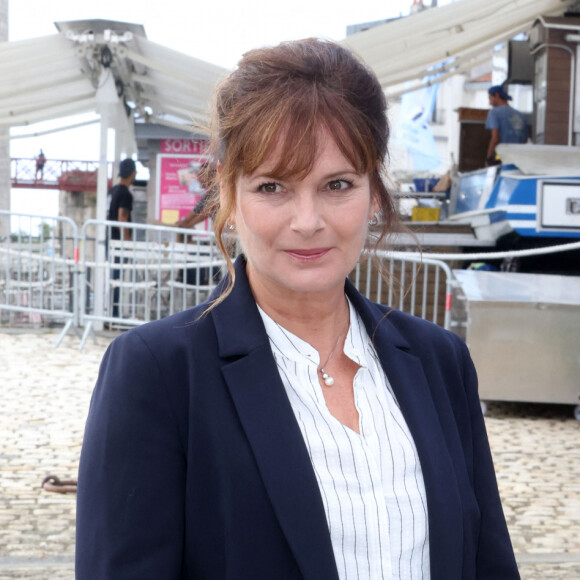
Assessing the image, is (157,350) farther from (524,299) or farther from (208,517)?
(524,299)

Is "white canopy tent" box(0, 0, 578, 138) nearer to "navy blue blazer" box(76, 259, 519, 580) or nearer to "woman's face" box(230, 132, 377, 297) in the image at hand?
"woman's face" box(230, 132, 377, 297)

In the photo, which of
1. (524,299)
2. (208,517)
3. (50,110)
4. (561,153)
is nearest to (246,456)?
(208,517)

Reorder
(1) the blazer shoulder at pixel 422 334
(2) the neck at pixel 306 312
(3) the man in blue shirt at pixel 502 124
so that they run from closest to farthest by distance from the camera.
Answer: (2) the neck at pixel 306 312 → (1) the blazer shoulder at pixel 422 334 → (3) the man in blue shirt at pixel 502 124

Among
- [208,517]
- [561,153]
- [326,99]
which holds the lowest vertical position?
[208,517]

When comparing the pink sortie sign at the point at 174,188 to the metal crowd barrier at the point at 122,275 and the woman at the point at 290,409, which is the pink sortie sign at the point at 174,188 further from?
the woman at the point at 290,409

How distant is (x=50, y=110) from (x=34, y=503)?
939 cm

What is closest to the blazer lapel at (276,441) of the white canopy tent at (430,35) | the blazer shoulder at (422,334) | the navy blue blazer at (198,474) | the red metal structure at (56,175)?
the navy blue blazer at (198,474)

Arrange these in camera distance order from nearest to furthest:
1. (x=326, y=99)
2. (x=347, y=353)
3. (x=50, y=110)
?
(x=326, y=99), (x=347, y=353), (x=50, y=110)

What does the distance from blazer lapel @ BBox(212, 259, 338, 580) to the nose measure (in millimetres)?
213

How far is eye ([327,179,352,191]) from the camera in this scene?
169cm

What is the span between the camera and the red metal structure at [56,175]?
123ft

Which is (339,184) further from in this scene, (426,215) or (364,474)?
(426,215)

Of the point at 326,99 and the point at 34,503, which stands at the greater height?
the point at 326,99

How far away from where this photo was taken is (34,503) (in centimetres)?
474
